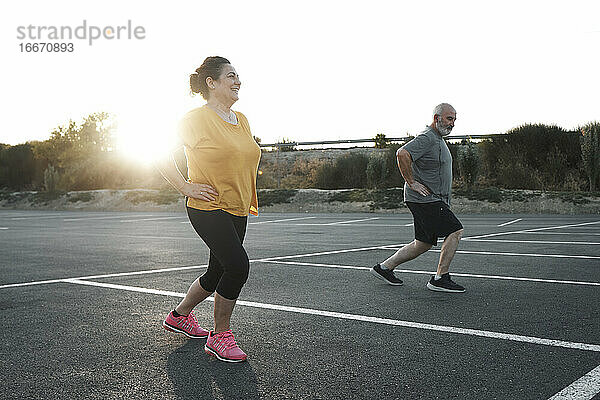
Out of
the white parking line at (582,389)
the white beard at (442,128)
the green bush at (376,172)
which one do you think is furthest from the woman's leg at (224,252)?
the green bush at (376,172)

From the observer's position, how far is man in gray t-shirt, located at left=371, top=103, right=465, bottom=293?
6684 millimetres

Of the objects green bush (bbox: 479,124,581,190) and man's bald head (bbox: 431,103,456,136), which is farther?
green bush (bbox: 479,124,581,190)

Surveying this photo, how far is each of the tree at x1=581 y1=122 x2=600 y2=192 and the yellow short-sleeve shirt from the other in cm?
2245

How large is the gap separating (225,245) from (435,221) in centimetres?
311

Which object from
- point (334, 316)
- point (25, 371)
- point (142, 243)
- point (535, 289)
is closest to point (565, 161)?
point (142, 243)

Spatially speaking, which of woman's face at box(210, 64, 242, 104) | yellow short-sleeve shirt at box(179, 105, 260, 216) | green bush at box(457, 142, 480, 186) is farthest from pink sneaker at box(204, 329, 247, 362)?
green bush at box(457, 142, 480, 186)

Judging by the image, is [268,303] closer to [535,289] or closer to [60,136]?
[535,289]

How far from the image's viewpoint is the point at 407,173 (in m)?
6.72

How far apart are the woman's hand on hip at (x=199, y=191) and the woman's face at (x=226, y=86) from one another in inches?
23.9

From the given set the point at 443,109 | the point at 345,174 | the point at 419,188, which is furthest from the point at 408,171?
the point at 345,174

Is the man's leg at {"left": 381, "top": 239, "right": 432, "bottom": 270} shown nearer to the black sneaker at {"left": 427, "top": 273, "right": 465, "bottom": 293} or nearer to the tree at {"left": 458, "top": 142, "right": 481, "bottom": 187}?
the black sneaker at {"left": 427, "top": 273, "right": 465, "bottom": 293}

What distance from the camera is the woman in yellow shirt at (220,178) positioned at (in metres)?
4.23

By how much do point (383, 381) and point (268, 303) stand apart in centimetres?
251

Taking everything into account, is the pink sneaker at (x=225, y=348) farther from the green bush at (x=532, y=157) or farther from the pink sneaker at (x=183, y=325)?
Result: the green bush at (x=532, y=157)
